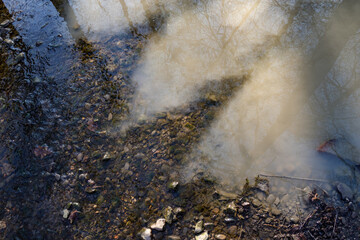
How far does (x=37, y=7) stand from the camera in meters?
4.73

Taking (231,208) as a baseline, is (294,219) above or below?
below

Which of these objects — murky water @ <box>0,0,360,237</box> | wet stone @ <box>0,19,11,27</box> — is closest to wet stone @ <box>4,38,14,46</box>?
murky water @ <box>0,0,360,237</box>

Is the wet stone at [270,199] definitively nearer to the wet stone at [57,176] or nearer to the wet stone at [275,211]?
the wet stone at [275,211]

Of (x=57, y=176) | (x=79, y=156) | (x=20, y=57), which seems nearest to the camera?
(x=57, y=176)

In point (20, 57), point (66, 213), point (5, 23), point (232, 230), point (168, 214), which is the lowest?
point (232, 230)

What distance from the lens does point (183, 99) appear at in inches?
112

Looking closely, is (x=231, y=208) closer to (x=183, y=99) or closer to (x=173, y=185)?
(x=173, y=185)

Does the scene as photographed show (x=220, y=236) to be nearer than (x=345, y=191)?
Yes

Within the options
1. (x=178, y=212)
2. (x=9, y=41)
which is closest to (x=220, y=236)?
(x=178, y=212)

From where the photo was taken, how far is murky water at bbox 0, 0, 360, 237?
2225 mm

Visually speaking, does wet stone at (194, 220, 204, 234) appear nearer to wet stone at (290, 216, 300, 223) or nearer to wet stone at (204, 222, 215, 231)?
wet stone at (204, 222, 215, 231)

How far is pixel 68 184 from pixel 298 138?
2.69 metres

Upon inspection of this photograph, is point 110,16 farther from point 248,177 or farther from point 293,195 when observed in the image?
point 293,195

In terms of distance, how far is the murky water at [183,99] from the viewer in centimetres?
222
